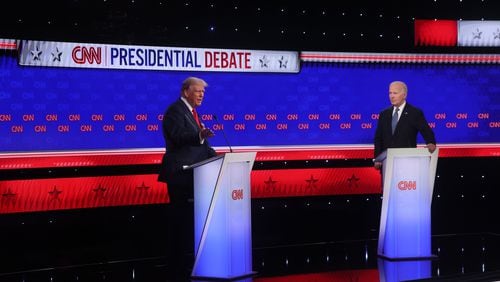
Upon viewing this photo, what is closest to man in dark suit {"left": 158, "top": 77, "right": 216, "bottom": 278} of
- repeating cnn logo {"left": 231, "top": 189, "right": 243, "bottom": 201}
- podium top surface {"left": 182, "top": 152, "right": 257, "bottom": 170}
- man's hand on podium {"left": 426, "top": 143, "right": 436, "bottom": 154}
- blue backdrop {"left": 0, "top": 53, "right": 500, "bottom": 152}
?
podium top surface {"left": 182, "top": 152, "right": 257, "bottom": 170}

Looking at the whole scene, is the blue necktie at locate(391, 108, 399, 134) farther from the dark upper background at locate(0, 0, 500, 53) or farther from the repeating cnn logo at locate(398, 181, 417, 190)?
the dark upper background at locate(0, 0, 500, 53)

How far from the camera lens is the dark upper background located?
7.64 meters

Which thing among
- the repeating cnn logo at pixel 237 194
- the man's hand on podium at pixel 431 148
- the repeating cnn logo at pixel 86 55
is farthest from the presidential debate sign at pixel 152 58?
the repeating cnn logo at pixel 237 194

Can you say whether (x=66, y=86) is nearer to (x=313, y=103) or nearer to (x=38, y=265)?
(x=38, y=265)

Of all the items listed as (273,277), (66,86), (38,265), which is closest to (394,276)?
(273,277)

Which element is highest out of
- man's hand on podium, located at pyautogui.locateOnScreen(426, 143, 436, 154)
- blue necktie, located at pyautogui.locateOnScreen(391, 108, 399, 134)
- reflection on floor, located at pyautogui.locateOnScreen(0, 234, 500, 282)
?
blue necktie, located at pyautogui.locateOnScreen(391, 108, 399, 134)

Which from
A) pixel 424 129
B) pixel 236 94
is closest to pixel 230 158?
pixel 424 129

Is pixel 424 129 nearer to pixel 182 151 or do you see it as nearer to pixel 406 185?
pixel 406 185

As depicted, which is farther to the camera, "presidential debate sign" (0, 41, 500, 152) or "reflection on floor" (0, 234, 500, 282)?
"presidential debate sign" (0, 41, 500, 152)

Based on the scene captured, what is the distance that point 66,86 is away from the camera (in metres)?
7.81

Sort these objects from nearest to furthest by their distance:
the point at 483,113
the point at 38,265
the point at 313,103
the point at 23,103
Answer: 1. the point at 38,265
2. the point at 23,103
3. the point at 313,103
4. the point at 483,113

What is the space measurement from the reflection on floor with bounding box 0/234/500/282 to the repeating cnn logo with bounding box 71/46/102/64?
176 centimetres

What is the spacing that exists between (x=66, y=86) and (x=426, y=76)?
12.8 ft

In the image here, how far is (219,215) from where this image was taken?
5.80 meters
